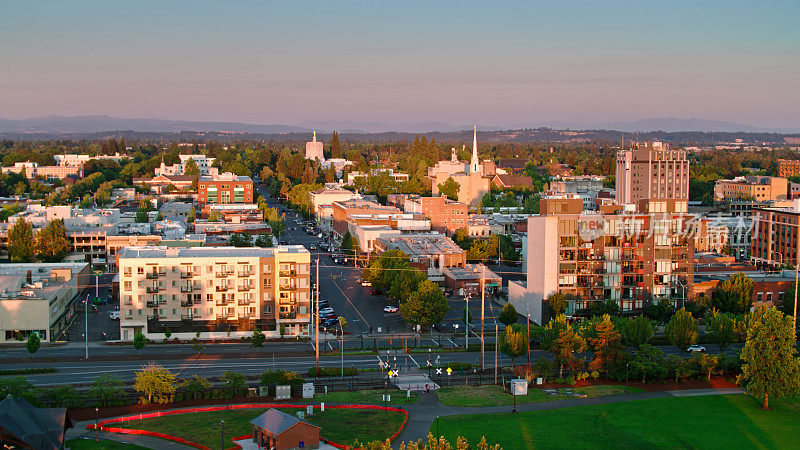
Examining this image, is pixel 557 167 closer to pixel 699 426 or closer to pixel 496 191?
pixel 496 191

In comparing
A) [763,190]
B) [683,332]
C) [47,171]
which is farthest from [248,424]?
[47,171]

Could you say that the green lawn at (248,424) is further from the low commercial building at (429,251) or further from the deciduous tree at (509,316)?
the low commercial building at (429,251)

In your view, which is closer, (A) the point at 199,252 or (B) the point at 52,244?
(A) the point at 199,252

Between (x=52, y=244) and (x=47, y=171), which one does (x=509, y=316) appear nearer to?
(x=52, y=244)

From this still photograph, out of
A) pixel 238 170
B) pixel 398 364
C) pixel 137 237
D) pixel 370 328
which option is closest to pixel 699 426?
pixel 398 364

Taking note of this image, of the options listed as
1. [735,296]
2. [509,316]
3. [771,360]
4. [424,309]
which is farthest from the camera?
[735,296]

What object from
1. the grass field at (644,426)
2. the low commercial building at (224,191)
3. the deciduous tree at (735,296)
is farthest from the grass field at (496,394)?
the low commercial building at (224,191)

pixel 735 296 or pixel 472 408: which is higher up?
pixel 735 296
